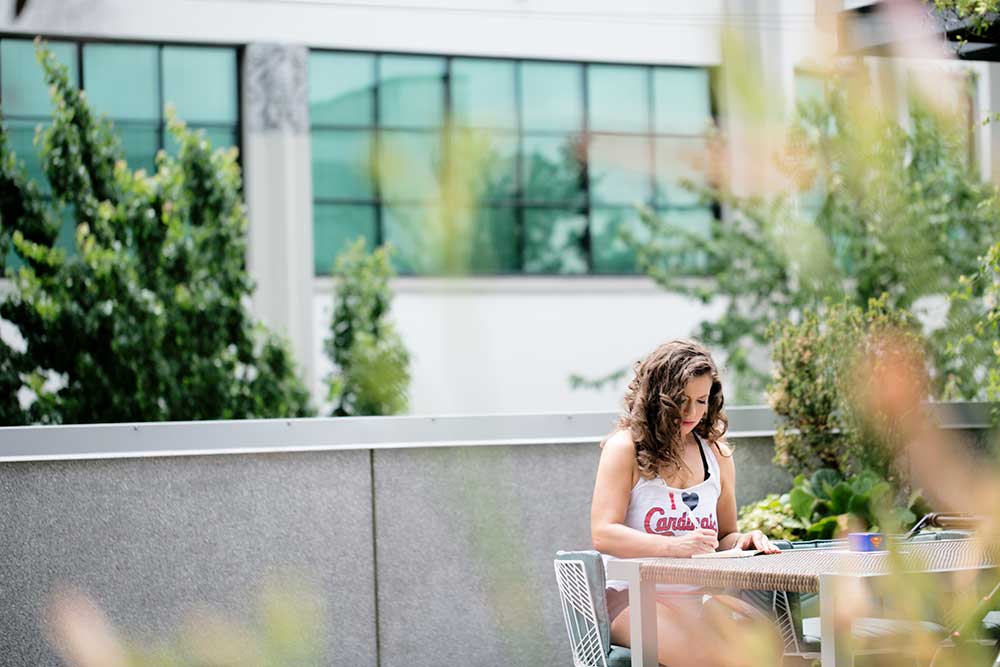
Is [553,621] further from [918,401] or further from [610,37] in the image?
[610,37]

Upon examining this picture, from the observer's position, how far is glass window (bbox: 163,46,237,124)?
19.1 metres

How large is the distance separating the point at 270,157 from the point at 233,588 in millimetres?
15055

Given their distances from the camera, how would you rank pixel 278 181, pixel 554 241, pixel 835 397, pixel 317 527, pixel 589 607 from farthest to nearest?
1. pixel 554 241
2. pixel 278 181
3. pixel 835 397
4. pixel 317 527
5. pixel 589 607

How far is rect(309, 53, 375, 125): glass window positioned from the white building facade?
23 millimetres

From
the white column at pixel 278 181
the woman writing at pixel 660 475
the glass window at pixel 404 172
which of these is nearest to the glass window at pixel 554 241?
the white column at pixel 278 181

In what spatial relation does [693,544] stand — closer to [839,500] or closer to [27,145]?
[839,500]

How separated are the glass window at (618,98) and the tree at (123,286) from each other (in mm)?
7821

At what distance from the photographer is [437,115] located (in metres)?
18.5

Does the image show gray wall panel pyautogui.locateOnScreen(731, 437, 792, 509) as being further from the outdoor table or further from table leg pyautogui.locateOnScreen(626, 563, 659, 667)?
table leg pyautogui.locateOnScreen(626, 563, 659, 667)

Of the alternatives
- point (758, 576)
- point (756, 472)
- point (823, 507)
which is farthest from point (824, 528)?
point (758, 576)

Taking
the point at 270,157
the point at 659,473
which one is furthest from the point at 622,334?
the point at 659,473

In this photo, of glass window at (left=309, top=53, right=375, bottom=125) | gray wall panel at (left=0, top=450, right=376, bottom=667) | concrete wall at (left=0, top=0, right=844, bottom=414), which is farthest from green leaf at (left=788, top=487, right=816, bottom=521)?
glass window at (left=309, top=53, right=375, bottom=125)

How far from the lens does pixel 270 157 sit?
19094mm

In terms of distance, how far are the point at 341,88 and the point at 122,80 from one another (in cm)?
307
